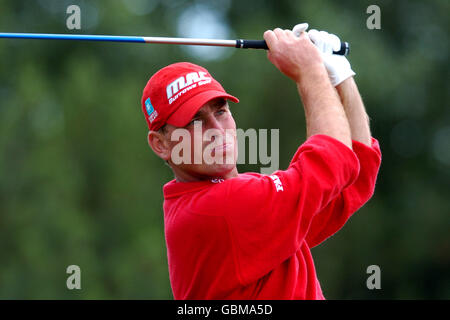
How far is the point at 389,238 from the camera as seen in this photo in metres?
13.8

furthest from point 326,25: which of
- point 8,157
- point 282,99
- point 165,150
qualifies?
point 165,150

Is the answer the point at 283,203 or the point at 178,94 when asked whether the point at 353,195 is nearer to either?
the point at 283,203

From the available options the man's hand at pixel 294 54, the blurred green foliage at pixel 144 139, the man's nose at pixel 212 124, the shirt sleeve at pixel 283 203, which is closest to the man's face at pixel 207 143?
the man's nose at pixel 212 124

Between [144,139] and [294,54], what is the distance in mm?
8574

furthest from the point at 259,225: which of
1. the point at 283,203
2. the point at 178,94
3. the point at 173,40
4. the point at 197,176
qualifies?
the point at 173,40

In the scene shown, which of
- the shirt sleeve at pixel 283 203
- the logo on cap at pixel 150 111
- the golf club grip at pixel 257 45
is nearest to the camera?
the shirt sleeve at pixel 283 203

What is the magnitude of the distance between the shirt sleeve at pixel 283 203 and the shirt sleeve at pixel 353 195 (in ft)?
1.06

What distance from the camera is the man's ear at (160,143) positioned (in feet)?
10.1

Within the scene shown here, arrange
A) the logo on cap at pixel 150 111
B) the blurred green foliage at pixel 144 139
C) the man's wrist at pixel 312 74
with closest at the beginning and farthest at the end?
the man's wrist at pixel 312 74 → the logo on cap at pixel 150 111 → the blurred green foliage at pixel 144 139

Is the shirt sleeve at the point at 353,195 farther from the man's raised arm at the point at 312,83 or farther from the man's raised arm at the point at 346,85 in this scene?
the man's raised arm at the point at 312,83

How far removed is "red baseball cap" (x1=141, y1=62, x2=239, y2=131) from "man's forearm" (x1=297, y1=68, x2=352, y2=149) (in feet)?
1.00

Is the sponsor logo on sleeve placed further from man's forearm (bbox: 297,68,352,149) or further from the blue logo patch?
the blue logo patch

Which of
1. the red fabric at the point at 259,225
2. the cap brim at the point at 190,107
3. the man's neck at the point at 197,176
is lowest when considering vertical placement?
the red fabric at the point at 259,225

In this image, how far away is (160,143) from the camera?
3098 mm
